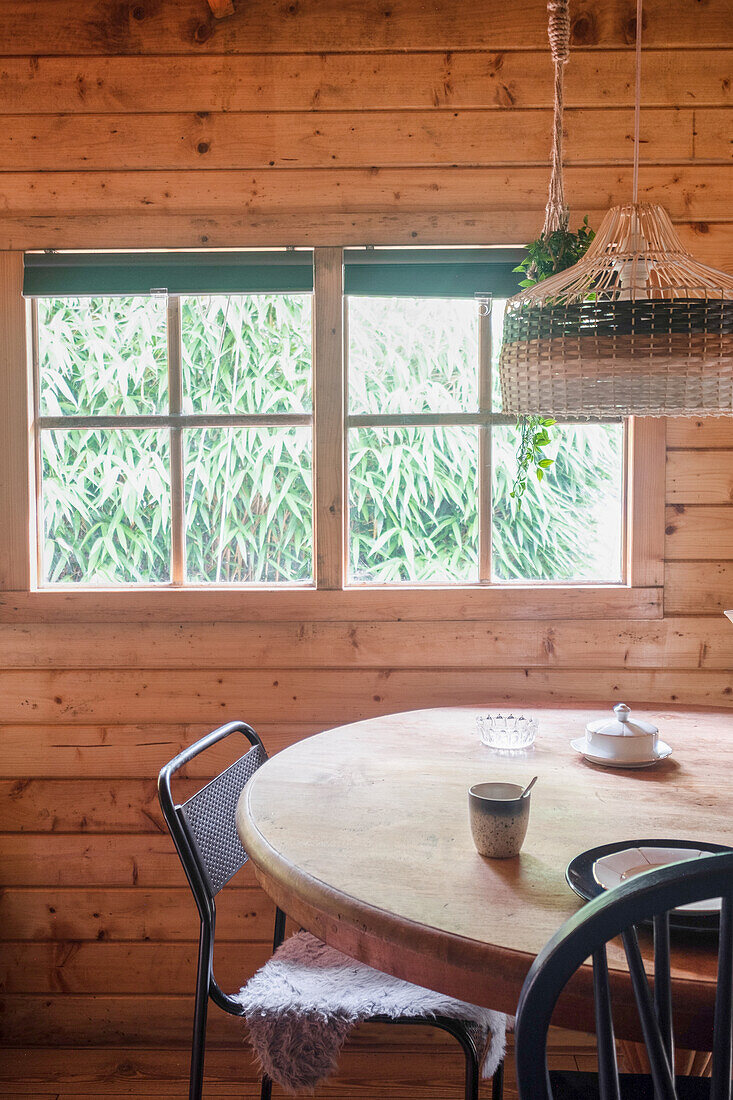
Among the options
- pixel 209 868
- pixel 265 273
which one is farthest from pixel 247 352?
pixel 209 868

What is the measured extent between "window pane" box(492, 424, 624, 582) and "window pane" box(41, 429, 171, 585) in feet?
3.03

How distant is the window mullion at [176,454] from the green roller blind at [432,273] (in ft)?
1.60

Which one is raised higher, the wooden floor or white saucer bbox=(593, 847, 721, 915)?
white saucer bbox=(593, 847, 721, 915)

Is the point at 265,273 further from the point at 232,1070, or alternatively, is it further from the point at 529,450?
the point at 232,1070

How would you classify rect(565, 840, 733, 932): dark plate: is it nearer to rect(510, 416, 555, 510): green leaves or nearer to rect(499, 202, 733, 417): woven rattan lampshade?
rect(499, 202, 733, 417): woven rattan lampshade

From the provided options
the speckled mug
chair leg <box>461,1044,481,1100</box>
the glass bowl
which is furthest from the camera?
the glass bowl

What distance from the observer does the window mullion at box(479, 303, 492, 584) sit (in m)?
2.37

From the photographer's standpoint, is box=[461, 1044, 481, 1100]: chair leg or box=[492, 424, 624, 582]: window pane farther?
box=[492, 424, 624, 582]: window pane

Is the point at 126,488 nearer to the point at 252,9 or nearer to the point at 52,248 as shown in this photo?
the point at 52,248

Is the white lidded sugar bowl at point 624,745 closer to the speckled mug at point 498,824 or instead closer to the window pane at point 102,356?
the speckled mug at point 498,824

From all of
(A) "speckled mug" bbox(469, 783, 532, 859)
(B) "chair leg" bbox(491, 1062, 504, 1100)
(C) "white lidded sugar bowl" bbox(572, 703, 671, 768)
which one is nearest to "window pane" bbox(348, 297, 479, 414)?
(C) "white lidded sugar bowl" bbox(572, 703, 671, 768)

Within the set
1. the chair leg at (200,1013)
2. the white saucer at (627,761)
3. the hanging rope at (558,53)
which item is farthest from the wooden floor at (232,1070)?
the hanging rope at (558,53)

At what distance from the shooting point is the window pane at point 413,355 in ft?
7.78

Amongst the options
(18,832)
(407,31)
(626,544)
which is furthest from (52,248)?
(626,544)
